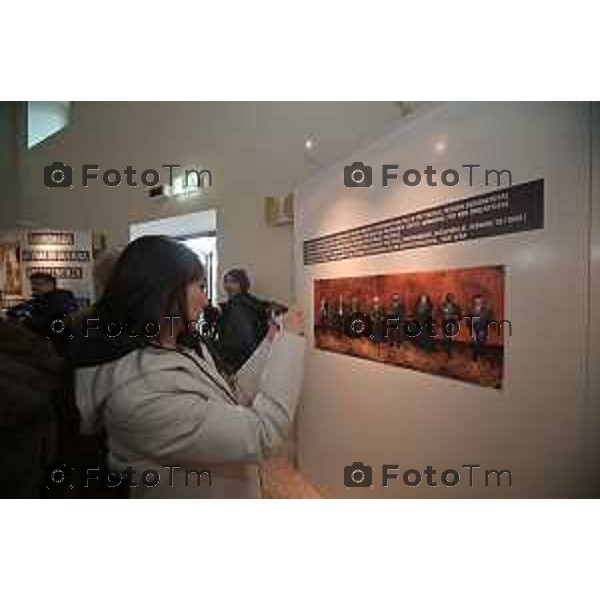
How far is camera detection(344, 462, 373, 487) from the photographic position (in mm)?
1323

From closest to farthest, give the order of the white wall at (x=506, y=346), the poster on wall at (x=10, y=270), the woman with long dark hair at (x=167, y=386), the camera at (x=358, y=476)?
the woman with long dark hair at (x=167, y=386) → the white wall at (x=506, y=346) → the poster on wall at (x=10, y=270) → the camera at (x=358, y=476)

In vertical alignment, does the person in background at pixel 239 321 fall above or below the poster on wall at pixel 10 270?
below

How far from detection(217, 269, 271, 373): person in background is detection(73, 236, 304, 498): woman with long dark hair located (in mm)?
58

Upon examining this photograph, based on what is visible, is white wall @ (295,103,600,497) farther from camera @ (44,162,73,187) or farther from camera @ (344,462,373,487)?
camera @ (44,162,73,187)

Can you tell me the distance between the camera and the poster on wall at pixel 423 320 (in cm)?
120

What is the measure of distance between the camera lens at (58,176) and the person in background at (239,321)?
49 centimetres

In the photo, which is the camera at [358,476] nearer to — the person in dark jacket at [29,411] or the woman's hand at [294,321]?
the woman's hand at [294,321]

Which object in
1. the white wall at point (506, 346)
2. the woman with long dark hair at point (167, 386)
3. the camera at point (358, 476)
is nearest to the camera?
the woman with long dark hair at point (167, 386)

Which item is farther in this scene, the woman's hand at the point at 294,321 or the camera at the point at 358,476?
the camera at the point at 358,476

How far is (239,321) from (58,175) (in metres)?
0.59

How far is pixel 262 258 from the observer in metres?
1.28

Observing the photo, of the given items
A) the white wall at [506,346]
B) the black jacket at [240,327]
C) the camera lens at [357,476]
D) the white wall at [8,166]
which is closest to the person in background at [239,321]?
the black jacket at [240,327]

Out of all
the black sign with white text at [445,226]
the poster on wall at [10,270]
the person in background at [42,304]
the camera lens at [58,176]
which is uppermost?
the camera lens at [58,176]
